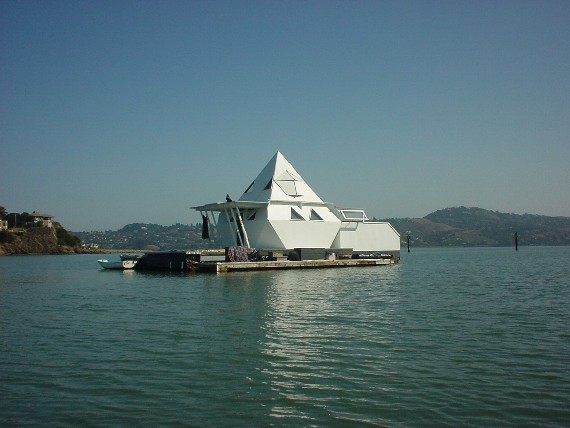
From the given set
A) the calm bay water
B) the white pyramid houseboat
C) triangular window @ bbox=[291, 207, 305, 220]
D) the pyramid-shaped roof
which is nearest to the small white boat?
the white pyramid houseboat

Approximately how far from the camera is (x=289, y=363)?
11055 mm

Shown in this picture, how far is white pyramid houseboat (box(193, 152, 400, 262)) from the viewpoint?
4916 centimetres

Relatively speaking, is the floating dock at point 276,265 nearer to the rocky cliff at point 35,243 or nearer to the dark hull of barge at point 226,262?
the dark hull of barge at point 226,262

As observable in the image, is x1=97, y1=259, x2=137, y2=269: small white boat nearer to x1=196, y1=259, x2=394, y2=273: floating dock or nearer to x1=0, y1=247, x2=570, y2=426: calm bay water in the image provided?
x1=196, y1=259, x2=394, y2=273: floating dock

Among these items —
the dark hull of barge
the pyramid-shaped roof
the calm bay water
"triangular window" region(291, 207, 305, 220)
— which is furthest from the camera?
the pyramid-shaped roof

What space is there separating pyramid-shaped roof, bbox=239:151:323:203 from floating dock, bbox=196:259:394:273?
8915 mm

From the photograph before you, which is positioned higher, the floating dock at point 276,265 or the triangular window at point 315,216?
the triangular window at point 315,216

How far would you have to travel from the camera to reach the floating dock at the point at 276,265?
39.8 m

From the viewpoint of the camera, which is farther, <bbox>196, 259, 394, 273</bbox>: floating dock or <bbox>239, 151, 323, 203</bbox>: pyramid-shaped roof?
<bbox>239, 151, 323, 203</bbox>: pyramid-shaped roof

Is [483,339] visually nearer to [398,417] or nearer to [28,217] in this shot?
[398,417]

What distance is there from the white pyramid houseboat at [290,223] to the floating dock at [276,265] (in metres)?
1.81

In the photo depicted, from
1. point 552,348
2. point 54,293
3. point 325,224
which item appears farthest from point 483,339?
point 325,224

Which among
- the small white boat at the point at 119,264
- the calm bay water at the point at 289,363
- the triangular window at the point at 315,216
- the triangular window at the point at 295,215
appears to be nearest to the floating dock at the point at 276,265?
the triangular window at the point at 315,216

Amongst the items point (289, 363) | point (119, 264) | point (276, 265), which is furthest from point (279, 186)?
point (289, 363)
